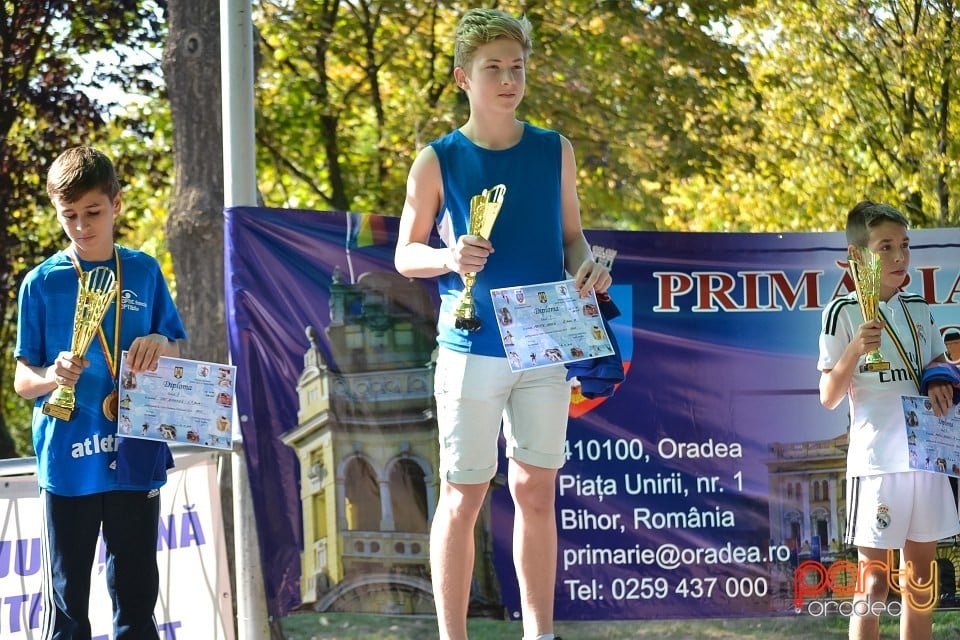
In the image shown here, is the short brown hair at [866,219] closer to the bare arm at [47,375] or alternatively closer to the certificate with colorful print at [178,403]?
the certificate with colorful print at [178,403]

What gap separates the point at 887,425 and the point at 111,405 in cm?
253

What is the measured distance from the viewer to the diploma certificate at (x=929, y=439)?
162 inches

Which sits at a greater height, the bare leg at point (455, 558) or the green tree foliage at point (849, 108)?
the green tree foliage at point (849, 108)

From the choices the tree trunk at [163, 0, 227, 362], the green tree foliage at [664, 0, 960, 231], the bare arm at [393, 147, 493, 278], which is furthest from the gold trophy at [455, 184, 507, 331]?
the green tree foliage at [664, 0, 960, 231]

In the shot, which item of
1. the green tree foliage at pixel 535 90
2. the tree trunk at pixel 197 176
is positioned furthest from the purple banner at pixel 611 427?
the green tree foliage at pixel 535 90

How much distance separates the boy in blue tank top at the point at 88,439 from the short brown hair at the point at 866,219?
2.43 m

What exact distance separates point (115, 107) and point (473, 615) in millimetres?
7666

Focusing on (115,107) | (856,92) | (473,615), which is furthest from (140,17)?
(473,615)

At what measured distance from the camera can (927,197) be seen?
1164 centimetres

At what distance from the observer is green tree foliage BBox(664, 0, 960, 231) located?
1134cm

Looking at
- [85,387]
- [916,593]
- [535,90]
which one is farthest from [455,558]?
[535,90]

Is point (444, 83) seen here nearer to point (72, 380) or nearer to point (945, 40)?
point (945, 40)

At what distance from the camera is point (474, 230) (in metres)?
3.56

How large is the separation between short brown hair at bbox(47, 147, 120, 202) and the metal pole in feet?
3.95
